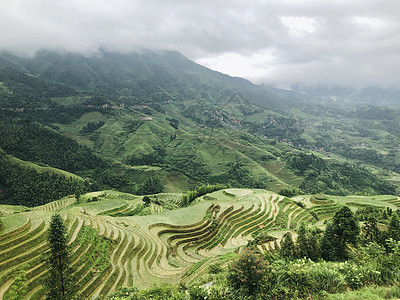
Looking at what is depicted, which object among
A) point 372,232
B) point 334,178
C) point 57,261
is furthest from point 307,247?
point 334,178

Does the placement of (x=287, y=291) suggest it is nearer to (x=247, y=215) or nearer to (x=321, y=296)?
(x=321, y=296)

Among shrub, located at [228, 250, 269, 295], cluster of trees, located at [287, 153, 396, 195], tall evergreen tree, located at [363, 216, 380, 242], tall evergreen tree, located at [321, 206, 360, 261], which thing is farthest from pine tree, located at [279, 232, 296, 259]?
cluster of trees, located at [287, 153, 396, 195]

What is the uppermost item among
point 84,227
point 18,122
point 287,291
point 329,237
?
point 287,291

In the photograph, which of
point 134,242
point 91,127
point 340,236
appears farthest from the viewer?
point 91,127

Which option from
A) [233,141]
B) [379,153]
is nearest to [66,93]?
[233,141]

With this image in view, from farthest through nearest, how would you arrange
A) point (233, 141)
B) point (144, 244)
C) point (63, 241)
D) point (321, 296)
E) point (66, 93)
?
1. point (66, 93)
2. point (233, 141)
3. point (144, 244)
4. point (63, 241)
5. point (321, 296)

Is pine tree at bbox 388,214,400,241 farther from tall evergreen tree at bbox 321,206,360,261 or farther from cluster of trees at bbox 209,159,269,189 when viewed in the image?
cluster of trees at bbox 209,159,269,189

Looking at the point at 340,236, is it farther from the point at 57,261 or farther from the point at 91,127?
the point at 91,127
